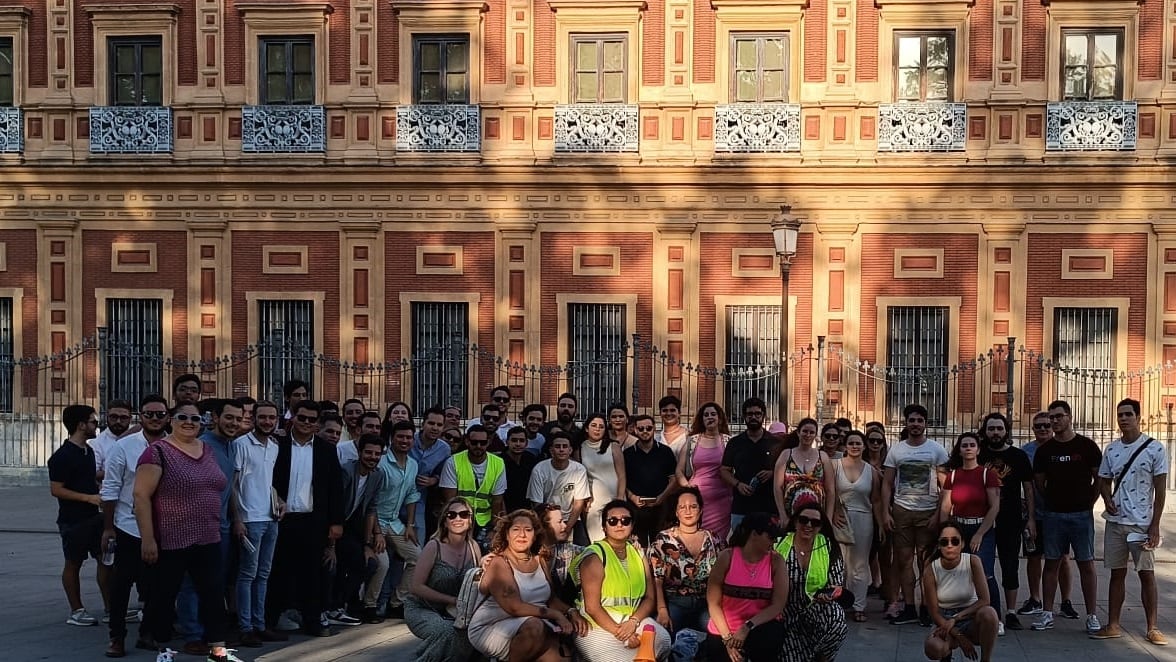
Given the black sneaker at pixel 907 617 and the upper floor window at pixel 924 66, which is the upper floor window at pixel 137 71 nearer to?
the upper floor window at pixel 924 66

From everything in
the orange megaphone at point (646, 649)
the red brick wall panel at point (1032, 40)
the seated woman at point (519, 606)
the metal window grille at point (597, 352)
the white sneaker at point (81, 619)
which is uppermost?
the red brick wall panel at point (1032, 40)

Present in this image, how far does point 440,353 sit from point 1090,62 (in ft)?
38.1

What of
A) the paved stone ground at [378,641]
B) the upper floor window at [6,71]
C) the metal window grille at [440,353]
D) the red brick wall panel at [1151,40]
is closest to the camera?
the paved stone ground at [378,641]

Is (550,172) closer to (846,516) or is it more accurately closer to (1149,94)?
(1149,94)

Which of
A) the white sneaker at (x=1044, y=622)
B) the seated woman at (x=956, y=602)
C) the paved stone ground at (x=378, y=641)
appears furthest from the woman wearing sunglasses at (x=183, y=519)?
the white sneaker at (x=1044, y=622)

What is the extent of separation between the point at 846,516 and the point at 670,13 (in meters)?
12.7

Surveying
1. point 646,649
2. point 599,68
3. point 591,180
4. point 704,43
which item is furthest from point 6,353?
point 646,649

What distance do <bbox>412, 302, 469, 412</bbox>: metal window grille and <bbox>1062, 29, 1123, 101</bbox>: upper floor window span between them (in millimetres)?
10536

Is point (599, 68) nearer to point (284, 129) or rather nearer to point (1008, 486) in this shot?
point (284, 129)

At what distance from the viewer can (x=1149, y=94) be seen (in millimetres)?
21203

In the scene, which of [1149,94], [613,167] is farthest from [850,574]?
[1149,94]

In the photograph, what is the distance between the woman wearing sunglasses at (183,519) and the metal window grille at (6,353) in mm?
15437

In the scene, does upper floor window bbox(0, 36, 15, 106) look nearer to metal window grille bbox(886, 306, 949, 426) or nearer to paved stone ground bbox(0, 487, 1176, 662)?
paved stone ground bbox(0, 487, 1176, 662)

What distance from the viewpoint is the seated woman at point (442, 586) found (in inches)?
348
